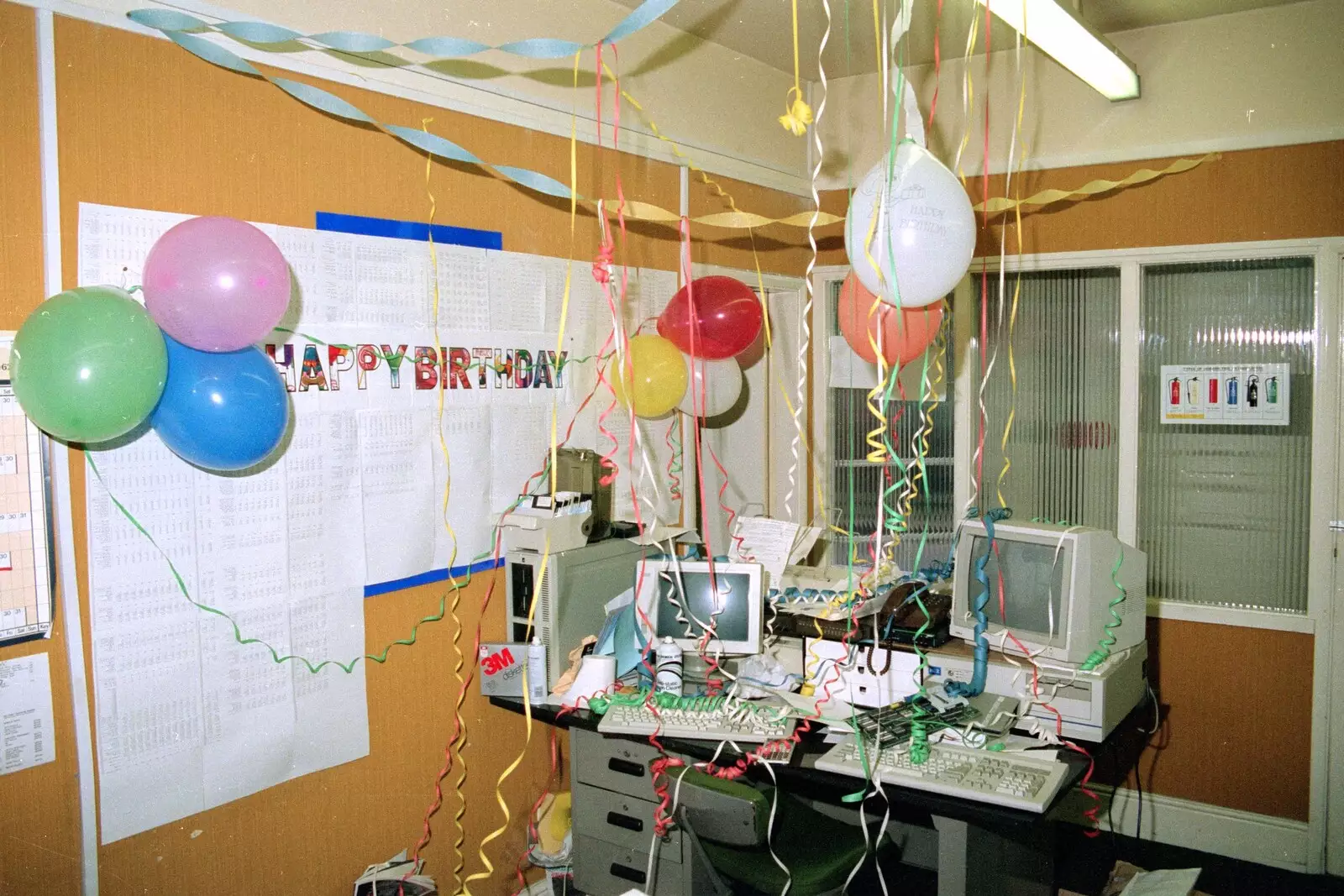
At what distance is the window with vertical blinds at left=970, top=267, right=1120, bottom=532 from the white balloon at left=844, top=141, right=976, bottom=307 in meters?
1.90

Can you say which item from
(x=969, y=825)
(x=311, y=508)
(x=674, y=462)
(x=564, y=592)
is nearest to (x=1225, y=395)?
(x=674, y=462)

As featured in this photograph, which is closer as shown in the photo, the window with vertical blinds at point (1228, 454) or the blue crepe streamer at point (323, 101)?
the blue crepe streamer at point (323, 101)

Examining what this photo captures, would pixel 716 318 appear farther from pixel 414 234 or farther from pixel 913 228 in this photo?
pixel 913 228

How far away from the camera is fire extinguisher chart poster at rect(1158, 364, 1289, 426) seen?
3520 mm

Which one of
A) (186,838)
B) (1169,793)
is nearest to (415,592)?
(186,838)

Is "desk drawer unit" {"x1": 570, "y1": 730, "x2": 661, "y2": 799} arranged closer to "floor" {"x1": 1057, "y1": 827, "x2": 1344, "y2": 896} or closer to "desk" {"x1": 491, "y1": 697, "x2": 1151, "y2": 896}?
"desk" {"x1": 491, "y1": 697, "x2": 1151, "y2": 896}

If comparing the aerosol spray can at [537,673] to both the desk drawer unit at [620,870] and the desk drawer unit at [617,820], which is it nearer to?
the desk drawer unit at [617,820]

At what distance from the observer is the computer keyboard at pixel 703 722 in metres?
2.51

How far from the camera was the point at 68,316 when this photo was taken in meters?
1.75

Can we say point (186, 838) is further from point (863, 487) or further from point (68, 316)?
point (863, 487)

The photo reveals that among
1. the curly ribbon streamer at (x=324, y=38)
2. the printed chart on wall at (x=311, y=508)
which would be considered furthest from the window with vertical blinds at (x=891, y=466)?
the curly ribbon streamer at (x=324, y=38)

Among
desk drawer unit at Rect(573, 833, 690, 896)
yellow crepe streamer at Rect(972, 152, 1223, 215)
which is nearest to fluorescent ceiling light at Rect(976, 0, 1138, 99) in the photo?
yellow crepe streamer at Rect(972, 152, 1223, 215)

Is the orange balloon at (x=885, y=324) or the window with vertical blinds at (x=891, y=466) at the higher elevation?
the orange balloon at (x=885, y=324)

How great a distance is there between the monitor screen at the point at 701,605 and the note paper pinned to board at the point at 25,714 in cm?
152
